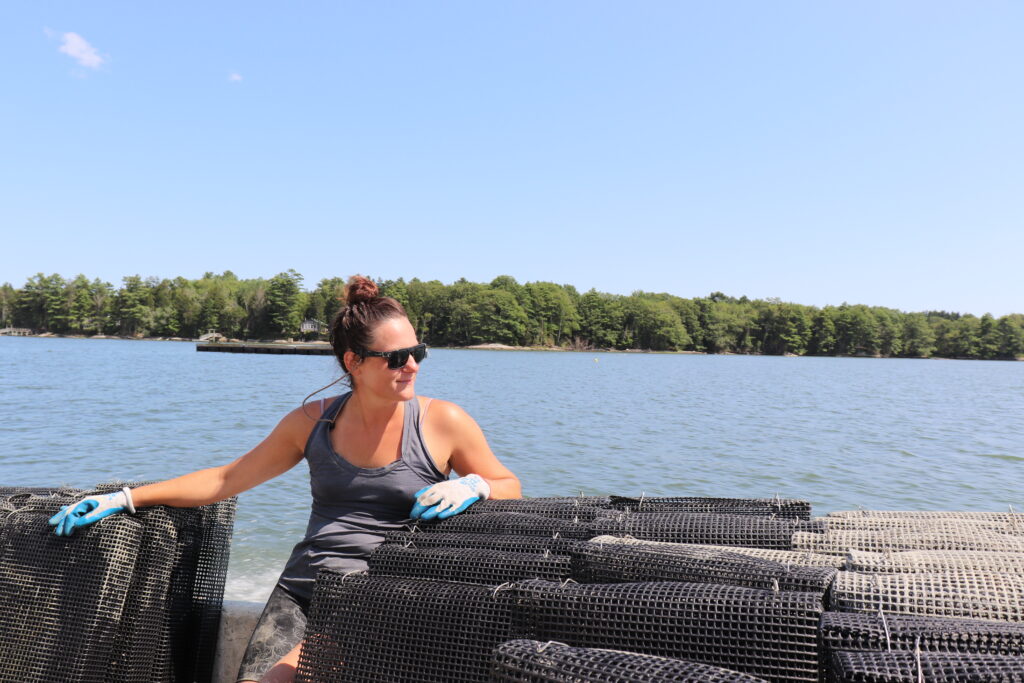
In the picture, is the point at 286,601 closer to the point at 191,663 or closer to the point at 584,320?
the point at 191,663

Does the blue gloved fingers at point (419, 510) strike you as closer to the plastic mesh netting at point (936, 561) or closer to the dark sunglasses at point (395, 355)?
the dark sunglasses at point (395, 355)

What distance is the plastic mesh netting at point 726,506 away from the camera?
3365mm

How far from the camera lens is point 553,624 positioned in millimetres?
2234

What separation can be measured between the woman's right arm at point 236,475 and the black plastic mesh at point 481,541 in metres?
0.60

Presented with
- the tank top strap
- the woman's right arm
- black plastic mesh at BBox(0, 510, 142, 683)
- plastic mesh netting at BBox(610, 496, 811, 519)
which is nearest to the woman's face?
the tank top strap

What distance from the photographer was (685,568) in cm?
243

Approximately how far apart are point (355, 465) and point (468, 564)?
2.52ft

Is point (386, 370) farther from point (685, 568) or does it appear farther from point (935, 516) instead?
point (935, 516)

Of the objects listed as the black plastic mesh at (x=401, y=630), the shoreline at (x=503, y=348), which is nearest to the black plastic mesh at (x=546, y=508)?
the black plastic mesh at (x=401, y=630)

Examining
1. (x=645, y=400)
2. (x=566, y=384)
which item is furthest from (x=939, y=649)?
(x=566, y=384)

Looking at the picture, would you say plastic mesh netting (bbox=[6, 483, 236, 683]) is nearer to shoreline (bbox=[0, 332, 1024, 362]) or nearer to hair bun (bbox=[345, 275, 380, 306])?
hair bun (bbox=[345, 275, 380, 306])

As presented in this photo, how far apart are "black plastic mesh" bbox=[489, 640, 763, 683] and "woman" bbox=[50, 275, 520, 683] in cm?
132

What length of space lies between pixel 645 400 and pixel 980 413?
46.4ft


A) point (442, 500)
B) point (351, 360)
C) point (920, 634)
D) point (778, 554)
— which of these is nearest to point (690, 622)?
point (920, 634)
